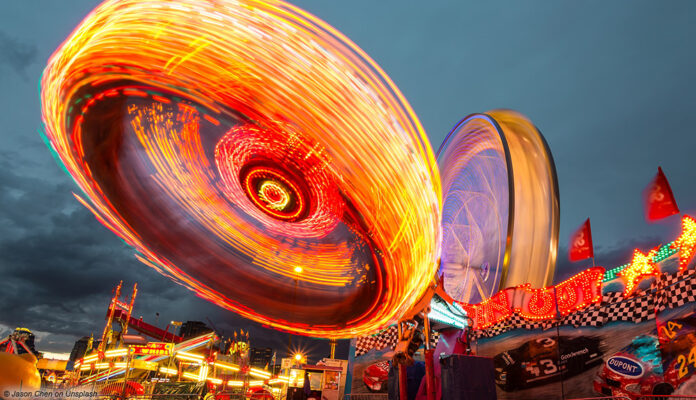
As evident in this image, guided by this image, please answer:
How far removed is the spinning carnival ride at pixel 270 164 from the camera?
8531 mm

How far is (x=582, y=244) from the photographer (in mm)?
14141

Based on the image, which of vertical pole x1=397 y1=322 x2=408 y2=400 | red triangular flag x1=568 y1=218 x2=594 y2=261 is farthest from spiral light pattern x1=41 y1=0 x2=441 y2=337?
red triangular flag x1=568 y1=218 x2=594 y2=261

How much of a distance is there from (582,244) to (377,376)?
1035 cm

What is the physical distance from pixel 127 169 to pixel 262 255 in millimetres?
4652

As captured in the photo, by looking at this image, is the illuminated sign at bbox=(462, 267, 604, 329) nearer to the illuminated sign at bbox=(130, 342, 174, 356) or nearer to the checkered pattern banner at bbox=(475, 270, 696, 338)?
the checkered pattern banner at bbox=(475, 270, 696, 338)

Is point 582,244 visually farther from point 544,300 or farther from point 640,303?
point 640,303

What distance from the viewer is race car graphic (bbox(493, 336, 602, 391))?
37.8ft

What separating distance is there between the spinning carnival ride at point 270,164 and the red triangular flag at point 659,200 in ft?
9.66

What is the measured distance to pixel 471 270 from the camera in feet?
52.9

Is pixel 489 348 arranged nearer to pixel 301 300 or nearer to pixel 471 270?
pixel 471 270

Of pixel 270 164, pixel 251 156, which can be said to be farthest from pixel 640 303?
pixel 251 156

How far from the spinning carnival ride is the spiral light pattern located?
0.12 feet

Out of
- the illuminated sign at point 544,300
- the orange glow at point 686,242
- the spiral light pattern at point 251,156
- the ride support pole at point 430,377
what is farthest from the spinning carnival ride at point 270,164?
the orange glow at point 686,242

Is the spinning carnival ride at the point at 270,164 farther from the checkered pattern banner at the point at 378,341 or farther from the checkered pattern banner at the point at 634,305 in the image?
the checkered pattern banner at the point at 378,341
